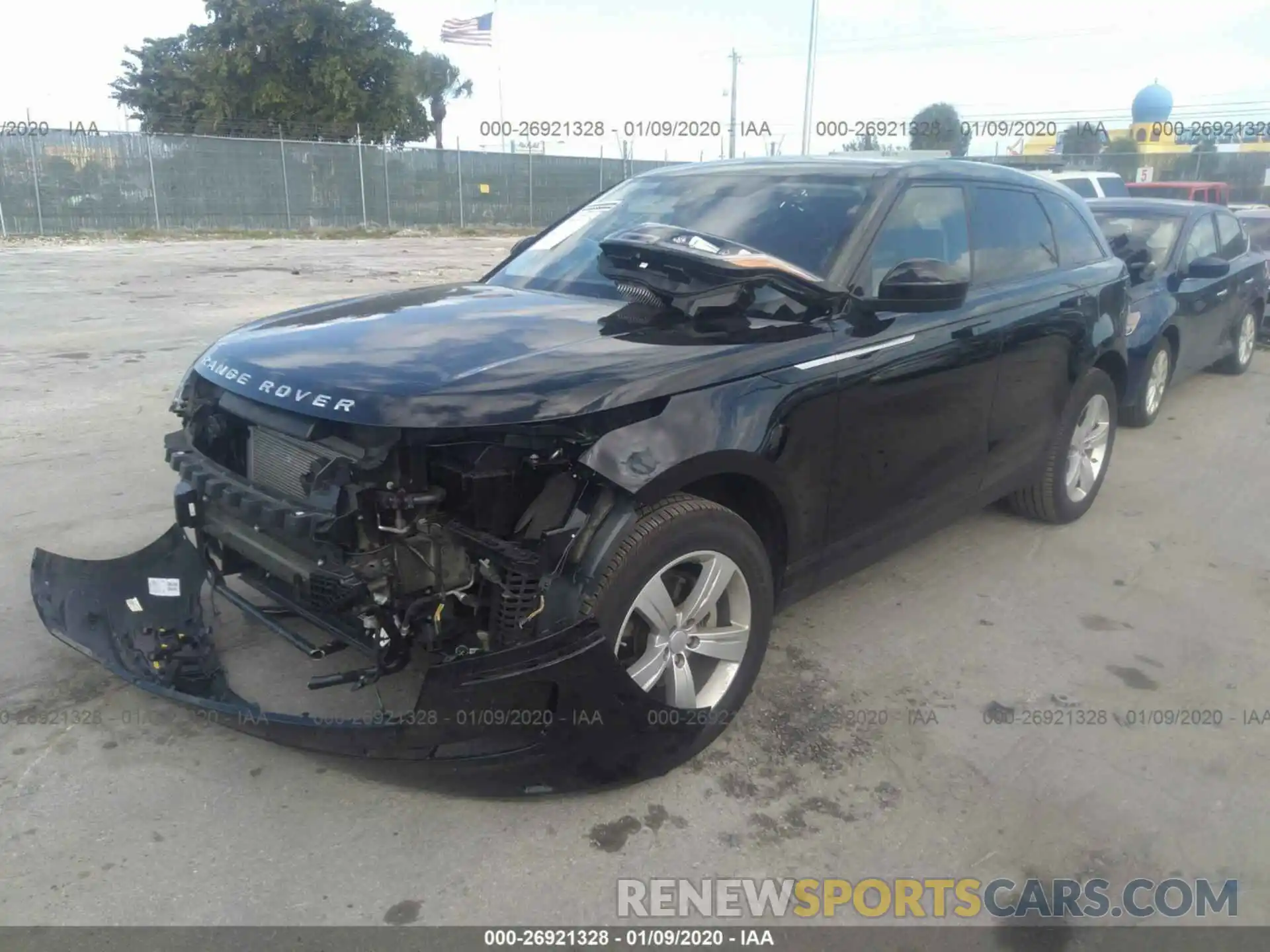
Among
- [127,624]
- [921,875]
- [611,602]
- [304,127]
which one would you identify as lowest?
[921,875]

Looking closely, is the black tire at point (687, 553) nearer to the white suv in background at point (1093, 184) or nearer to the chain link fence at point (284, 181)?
the white suv in background at point (1093, 184)

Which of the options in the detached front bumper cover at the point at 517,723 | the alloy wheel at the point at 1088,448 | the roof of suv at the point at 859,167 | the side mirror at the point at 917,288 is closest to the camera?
the detached front bumper cover at the point at 517,723

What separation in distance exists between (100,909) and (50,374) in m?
7.23

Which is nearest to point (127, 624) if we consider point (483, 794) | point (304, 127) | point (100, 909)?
point (100, 909)

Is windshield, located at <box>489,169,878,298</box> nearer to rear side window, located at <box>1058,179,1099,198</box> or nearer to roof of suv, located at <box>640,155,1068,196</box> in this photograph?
roof of suv, located at <box>640,155,1068,196</box>

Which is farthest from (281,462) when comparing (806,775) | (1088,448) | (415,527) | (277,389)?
(1088,448)

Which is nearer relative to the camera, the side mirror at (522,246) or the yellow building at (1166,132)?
the side mirror at (522,246)

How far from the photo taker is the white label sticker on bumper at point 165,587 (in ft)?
11.9

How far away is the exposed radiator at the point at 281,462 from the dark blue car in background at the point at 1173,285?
5.77 m

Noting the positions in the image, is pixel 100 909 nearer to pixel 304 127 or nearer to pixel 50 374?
pixel 50 374

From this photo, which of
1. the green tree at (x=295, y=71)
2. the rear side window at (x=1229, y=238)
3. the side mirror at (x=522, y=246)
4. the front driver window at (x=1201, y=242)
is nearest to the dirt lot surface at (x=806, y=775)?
the side mirror at (x=522, y=246)

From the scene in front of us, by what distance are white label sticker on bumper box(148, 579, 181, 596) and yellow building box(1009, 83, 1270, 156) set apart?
35.1 meters

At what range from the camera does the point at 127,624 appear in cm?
352

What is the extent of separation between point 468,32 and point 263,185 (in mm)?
10049
